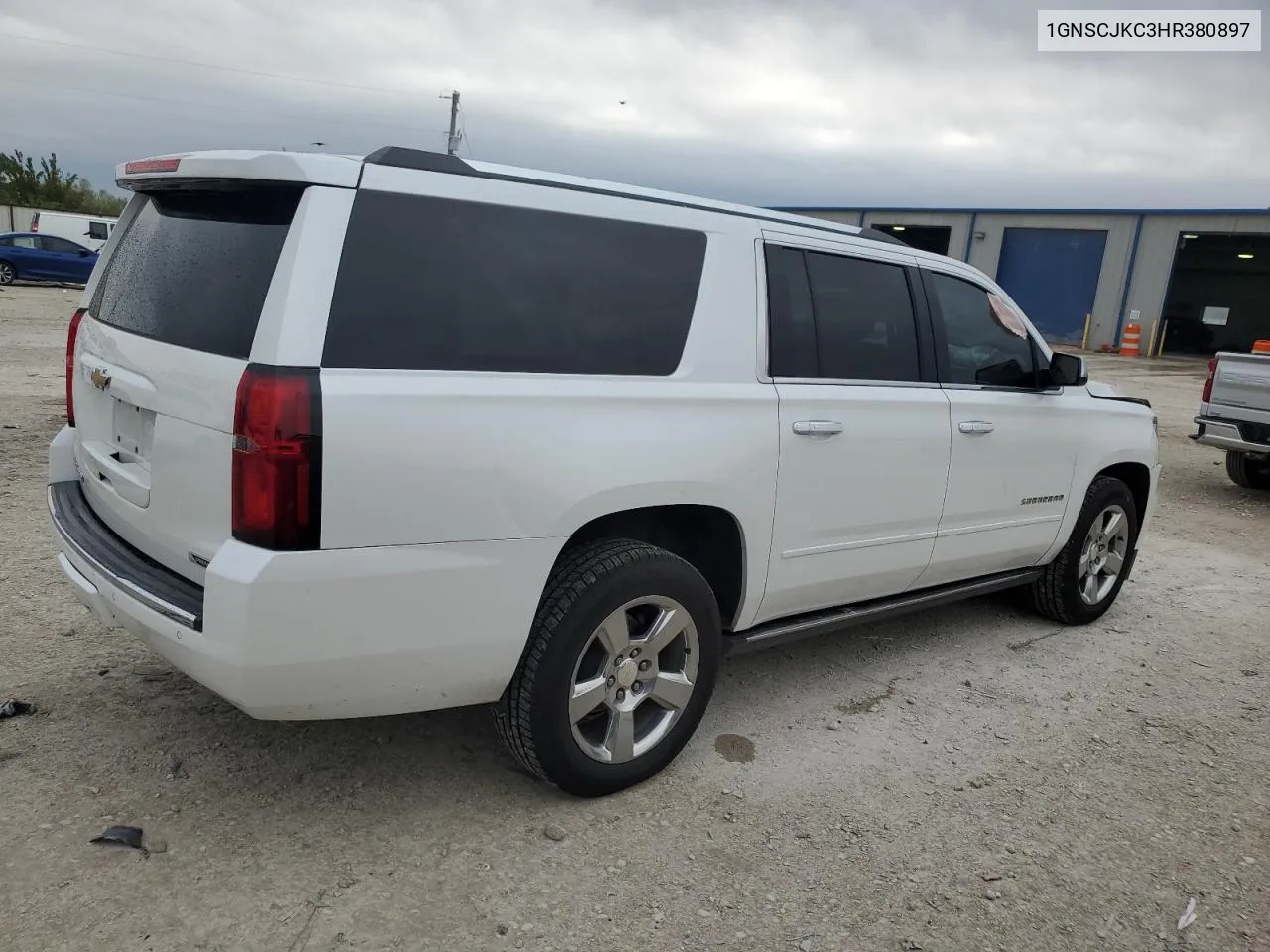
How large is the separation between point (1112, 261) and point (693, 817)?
30771 mm

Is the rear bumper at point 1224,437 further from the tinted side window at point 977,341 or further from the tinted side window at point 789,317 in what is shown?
the tinted side window at point 789,317

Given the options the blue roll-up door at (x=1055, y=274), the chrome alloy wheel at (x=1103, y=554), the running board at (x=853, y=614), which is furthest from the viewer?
the blue roll-up door at (x=1055, y=274)

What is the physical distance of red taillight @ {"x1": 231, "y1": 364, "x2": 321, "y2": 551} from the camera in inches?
90.7

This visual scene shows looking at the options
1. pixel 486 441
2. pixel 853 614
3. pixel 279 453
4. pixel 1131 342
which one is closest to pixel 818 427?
pixel 853 614

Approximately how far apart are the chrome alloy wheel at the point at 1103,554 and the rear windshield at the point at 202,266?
4144 millimetres

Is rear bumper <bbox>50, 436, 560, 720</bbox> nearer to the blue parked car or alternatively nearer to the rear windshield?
the rear windshield

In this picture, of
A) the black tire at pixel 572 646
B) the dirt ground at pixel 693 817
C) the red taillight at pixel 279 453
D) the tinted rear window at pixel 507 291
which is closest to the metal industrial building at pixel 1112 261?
the dirt ground at pixel 693 817

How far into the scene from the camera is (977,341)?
4293mm

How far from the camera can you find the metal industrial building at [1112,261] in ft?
92.6

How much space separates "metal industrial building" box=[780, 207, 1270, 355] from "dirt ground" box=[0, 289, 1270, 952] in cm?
2789

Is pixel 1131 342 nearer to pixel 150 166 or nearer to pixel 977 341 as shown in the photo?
pixel 977 341

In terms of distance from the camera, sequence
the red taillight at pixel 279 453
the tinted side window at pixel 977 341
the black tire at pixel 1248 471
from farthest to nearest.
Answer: the black tire at pixel 1248 471, the tinted side window at pixel 977 341, the red taillight at pixel 279 453

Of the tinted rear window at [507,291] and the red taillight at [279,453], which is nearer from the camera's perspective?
the red taillight at [279,453]

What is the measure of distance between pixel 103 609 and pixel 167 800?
60cm
